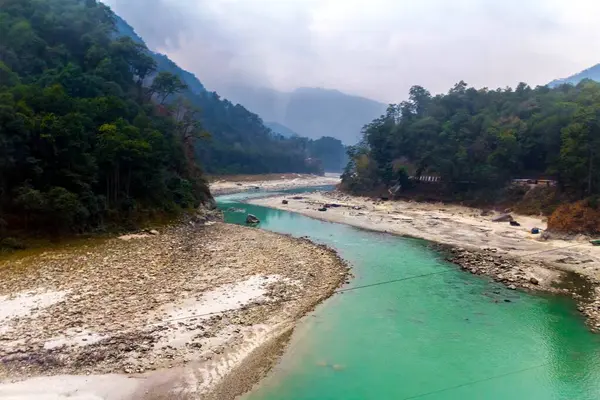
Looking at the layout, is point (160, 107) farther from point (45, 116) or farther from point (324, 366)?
point (324, 366)

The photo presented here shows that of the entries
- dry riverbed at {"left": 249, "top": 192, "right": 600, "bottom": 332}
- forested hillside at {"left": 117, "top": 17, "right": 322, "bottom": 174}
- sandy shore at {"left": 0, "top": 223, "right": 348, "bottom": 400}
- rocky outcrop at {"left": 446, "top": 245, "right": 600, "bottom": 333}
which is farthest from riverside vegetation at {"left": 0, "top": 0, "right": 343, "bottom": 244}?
forested hillside at {"left": 117, "top": 17, "right": 322, "bottom": 174}

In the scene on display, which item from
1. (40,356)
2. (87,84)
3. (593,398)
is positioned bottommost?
(593,398)

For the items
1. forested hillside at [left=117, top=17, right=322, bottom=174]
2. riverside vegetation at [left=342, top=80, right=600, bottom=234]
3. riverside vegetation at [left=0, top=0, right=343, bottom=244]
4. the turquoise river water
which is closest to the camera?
the turquoise river water

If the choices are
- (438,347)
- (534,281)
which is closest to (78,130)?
(438,347)

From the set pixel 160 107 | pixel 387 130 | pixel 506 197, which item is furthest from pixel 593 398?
pixel 387 130

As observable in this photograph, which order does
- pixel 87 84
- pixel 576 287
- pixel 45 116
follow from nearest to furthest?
pixel 576 287, pixel 45 116, pixel 87 84

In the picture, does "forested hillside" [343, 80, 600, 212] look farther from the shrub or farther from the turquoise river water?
the turquoise river water

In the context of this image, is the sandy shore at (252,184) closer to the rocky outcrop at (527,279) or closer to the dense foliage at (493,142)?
the dense foliage at (493,142)
